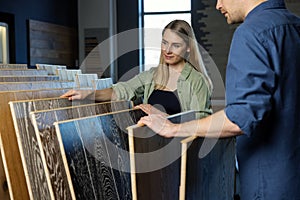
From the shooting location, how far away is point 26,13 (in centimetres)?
539

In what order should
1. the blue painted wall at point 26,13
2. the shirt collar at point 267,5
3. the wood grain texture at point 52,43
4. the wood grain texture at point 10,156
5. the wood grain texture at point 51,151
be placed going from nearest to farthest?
1. the shirt collar at point 267,5
2. the wood grain texture at point 51,151
3. the wood grain texture at point 10,156
4. the blue painted wall at point 26,13
5. the wood grain texture at point 52,43

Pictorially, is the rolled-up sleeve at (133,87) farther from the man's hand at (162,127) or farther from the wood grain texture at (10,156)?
the man's hand at (162,127)

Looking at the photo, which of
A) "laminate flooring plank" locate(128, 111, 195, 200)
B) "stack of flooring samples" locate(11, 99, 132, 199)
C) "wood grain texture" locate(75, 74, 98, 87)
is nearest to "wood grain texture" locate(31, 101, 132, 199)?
"stack of flooring samples" locate(11, 99, 132, 199)

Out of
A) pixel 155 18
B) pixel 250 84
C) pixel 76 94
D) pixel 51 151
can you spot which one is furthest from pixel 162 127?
pixel 155 18

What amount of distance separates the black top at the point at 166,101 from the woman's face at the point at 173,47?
0.46 feet

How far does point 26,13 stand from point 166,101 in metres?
4.25

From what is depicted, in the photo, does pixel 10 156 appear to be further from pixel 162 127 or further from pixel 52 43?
pixel 52 43

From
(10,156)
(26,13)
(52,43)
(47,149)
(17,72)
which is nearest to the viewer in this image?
(47,149)

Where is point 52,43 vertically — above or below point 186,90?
above

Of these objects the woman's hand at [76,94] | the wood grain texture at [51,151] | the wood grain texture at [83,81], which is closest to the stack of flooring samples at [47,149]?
the wood grain texture at [51,151]

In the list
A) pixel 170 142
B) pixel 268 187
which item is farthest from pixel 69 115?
pixel 268 187

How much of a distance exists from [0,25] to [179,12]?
2792 mm

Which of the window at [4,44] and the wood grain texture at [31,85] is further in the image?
the window at [4,44]

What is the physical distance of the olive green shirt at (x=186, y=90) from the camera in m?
1.67
